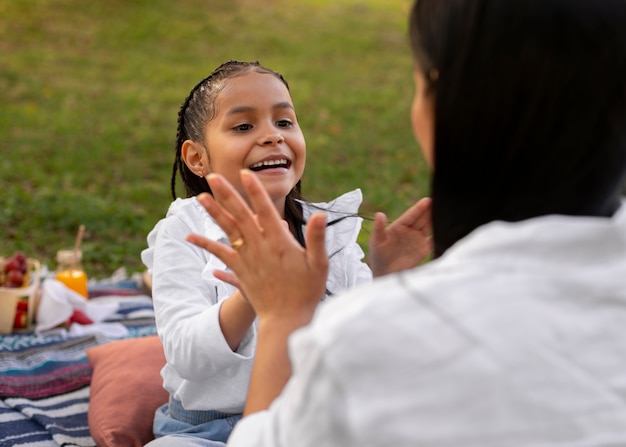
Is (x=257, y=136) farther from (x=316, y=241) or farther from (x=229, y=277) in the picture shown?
(x=316, y=241)

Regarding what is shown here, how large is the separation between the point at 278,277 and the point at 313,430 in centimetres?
37

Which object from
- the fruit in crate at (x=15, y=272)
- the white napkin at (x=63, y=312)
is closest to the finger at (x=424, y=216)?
the white napkin at (x=63, y=312)

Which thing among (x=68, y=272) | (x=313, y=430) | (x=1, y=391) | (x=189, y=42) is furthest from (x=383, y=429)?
(x=189, y=42)

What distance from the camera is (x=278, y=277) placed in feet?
4.72

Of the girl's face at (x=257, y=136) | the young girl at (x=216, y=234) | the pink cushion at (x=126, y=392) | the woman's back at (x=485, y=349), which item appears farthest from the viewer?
the pink cushion at (x=126, y=392)

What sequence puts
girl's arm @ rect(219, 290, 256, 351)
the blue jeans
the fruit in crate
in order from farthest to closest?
the fruit in crate, the blue jeans, girl's arm @ rect(219, 290, 256, 351)

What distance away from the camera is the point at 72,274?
13.3ft

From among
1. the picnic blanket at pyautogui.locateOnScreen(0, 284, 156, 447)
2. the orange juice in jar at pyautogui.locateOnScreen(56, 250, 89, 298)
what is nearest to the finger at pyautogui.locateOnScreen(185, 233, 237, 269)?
the picnic blanket at pyautogui.locateOnScreen(0, 284, 156, 447)

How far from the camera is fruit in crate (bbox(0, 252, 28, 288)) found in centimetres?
376

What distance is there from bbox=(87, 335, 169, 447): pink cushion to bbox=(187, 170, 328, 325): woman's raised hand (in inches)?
57.4

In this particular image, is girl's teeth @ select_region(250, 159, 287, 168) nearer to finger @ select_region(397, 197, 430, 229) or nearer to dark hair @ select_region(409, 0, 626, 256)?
finger @ select_region(397, 197, 430, 229)

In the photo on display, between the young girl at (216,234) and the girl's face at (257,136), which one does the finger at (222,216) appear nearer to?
the young girl at (216,234)

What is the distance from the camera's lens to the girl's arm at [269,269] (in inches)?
55.9

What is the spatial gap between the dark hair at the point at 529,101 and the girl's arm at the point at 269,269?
0.30 metres
